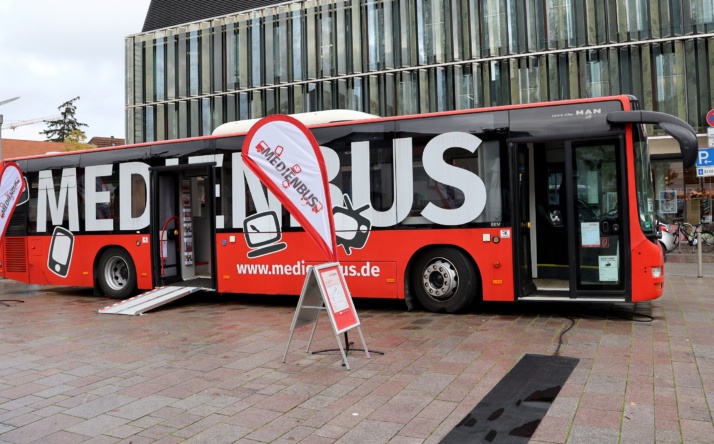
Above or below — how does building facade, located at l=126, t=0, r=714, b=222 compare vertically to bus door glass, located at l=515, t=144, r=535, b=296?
above

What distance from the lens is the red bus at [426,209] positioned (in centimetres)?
820

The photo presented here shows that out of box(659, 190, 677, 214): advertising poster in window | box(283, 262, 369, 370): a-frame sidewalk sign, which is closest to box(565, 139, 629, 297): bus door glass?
box(283, 262, 369, 370): a-frame sidewalk sign

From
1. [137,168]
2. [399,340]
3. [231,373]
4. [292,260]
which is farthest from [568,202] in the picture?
[137,168]

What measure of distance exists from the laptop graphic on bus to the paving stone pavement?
1187mm

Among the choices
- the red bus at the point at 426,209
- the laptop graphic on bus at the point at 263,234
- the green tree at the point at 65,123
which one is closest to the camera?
the red bus at the point at 426,209

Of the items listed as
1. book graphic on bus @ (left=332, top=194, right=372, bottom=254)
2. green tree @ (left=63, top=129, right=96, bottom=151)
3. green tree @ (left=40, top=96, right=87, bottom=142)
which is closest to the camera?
book graphic on bus @ (left=332, top=194, right=372, bottom=254)

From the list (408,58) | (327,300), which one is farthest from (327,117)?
(408,58)

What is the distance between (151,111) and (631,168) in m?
32.8

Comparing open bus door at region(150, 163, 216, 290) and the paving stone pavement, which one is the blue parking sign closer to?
the paving stone pavement

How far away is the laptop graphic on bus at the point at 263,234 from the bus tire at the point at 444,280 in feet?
8.01

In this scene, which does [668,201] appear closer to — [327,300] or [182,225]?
[182,225]

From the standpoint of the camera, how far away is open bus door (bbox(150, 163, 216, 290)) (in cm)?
1109

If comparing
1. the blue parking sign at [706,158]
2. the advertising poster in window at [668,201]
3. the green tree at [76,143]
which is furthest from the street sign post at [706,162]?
the green tree at [76,143]

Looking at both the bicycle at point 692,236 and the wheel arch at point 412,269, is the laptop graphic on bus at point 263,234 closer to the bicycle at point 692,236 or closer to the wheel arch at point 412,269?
the wheel arch at point 412,269
